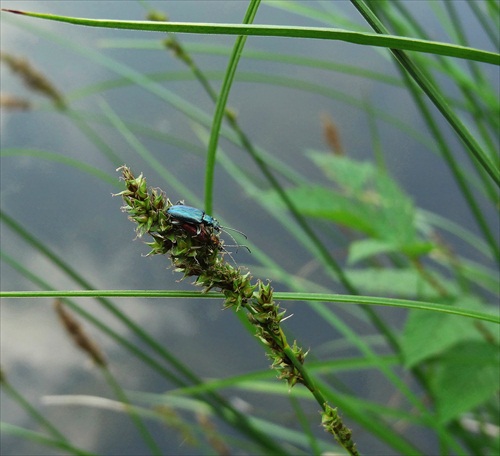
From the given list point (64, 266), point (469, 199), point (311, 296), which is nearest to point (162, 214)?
point (311, 296)

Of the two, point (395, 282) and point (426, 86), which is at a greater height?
point (395, 282)

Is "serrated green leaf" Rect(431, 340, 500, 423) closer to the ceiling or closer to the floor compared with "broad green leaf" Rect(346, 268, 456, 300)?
closer to the floor

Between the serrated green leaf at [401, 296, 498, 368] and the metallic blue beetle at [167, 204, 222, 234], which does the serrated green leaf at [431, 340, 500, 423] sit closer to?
the serrated green leaf at [401, 296, 498, 368]

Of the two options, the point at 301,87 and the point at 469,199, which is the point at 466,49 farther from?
the point at 301,87

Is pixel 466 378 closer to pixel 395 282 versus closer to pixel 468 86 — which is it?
pixel 395 282

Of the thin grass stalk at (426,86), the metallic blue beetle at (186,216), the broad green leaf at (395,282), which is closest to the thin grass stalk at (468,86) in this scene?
the broad green leaf at (395,282)

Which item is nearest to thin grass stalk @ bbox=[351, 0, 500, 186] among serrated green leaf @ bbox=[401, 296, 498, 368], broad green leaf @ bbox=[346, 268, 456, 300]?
serrated green leaf @ bbox=[401, 296, 498, 368]

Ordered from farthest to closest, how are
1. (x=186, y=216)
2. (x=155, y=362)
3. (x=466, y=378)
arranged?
(x=155, y=362) → (x=466, y=378) → (x=186, y=216)

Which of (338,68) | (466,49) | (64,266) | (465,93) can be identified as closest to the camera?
(466,49)

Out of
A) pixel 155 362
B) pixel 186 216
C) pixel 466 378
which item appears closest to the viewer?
pixel 186 216

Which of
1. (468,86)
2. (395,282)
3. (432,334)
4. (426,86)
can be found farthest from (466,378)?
(426,86)

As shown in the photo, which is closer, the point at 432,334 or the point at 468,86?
the point at 432,334
